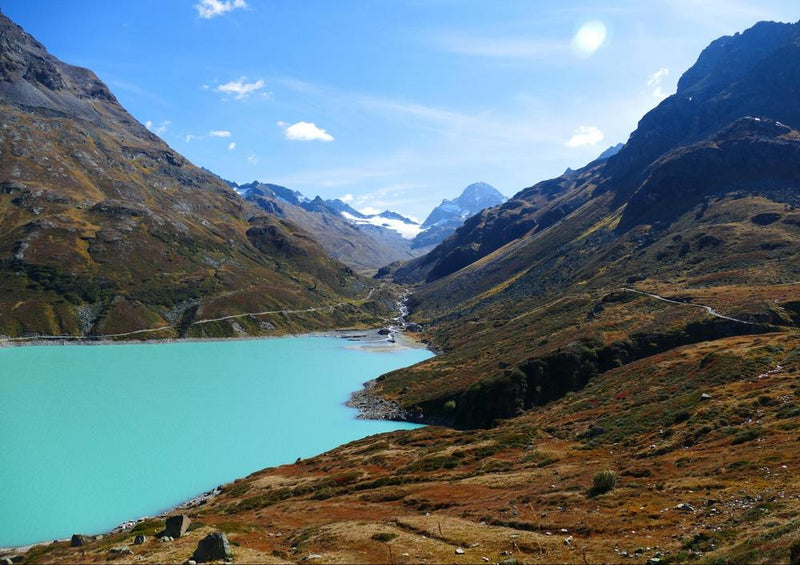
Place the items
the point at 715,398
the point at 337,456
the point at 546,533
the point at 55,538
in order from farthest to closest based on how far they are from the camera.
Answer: the point at 337,456, the point at 715,398, the point at 55,538, the point at 546,533

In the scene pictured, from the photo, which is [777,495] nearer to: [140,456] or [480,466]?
[480,466]

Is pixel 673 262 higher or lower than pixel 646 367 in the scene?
higher

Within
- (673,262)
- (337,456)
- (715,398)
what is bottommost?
(337,456)

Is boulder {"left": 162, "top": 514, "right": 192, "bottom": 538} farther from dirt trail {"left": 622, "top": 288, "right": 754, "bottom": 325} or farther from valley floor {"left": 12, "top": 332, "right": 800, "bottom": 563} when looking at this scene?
dirt trail {"left": 622, "top": 288, "right": 754, "bottom": 325}

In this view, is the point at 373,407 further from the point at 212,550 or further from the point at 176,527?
the point at 212,550

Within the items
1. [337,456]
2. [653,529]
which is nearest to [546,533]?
[653,529]

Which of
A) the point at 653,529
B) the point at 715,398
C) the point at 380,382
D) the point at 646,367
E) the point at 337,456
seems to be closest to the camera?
the point at 653,529

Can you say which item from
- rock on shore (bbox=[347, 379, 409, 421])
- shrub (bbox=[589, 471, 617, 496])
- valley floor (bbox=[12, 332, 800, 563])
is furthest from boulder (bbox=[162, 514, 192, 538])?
rock on shore (bbox=[347, 379, 409, 421])
